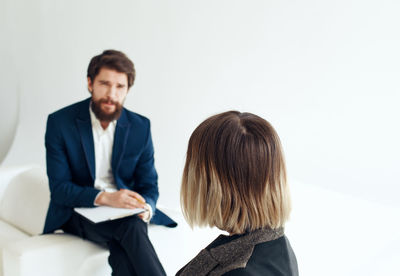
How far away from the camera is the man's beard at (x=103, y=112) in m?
2.59

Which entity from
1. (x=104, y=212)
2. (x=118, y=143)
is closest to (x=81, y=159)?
(x=118, y=143)

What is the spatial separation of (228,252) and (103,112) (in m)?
1.56

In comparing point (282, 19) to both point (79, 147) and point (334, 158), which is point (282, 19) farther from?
point (79, 147)

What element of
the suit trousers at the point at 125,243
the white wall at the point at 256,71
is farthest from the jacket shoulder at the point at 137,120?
the white wall at the point at 256,71

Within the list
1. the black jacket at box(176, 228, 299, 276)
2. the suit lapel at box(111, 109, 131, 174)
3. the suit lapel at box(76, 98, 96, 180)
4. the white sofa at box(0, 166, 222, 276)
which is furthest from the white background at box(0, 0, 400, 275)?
the black jacket at box(176, 228, 299, 276)

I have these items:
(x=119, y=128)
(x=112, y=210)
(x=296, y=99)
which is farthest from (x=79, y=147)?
(x=296, y=99)

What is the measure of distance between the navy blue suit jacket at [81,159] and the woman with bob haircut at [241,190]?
1334mm

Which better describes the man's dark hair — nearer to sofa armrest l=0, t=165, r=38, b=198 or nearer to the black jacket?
sofa armrest l=0, t=165, r=38, b=198

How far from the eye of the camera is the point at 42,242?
7.68 feet

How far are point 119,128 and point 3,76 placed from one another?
8.77 feet

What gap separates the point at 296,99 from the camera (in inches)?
119

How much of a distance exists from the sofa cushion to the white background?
3.14ft

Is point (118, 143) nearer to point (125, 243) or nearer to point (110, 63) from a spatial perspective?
point (110, 63)

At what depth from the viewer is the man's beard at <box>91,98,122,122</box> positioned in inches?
102
